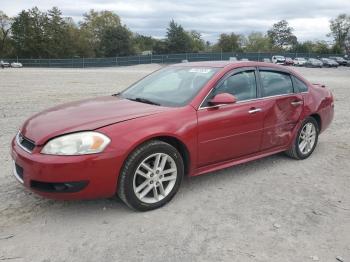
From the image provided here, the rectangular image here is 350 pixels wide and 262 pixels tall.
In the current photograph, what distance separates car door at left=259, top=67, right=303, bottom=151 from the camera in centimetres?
504

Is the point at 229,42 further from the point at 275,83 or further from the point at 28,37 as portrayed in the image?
the point at 275,83

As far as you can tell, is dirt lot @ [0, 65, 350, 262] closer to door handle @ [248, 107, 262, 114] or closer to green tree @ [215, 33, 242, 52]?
door handle @ [248, 107, 262, 114]

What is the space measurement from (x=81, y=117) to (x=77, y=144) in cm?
45

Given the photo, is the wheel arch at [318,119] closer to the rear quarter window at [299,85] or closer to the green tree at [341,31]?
the rear quarter window at [299,85]

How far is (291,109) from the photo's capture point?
17.7ft

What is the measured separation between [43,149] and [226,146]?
6.78ft

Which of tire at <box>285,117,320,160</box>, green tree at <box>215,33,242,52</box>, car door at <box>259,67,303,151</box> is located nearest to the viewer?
car door at <box>259,67,303,151</box>

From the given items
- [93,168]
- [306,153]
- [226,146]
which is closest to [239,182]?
[226,146]

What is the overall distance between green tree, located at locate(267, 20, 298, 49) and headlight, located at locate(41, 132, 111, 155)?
126520 millimetres

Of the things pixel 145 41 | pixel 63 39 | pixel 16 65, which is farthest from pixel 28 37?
pixel 145 41

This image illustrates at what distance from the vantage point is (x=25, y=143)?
378cm

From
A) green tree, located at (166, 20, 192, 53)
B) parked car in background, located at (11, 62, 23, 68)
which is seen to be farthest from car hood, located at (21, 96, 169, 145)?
green tree, located at (166, 20, 192, 53)

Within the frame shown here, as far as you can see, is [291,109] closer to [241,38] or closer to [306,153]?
[306,153]

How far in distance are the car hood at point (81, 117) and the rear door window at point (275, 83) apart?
1663mm
